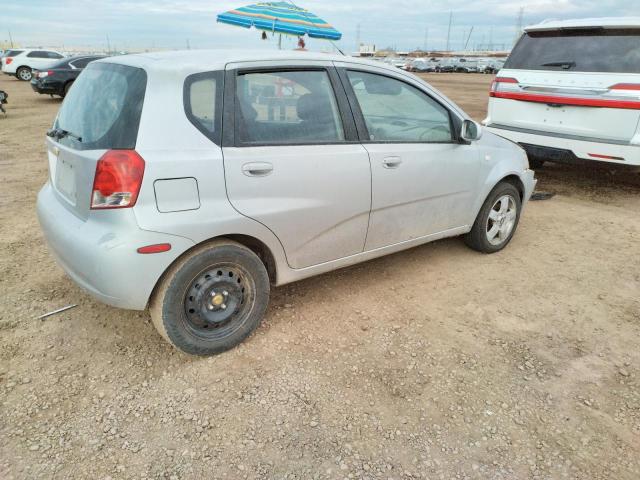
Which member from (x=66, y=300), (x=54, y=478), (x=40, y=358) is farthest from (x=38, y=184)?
(x=54, y=478)

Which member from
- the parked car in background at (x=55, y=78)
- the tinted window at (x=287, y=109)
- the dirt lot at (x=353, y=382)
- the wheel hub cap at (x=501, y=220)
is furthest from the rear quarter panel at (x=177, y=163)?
the parked car in background at (x=55, y=78)

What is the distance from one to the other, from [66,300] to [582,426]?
3283 mm

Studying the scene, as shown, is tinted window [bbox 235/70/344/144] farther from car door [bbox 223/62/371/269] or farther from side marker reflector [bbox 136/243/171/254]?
side marker reflector [bbox 136/243/171/254]

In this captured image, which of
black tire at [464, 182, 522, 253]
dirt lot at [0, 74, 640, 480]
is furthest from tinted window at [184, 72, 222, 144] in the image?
black tire at [464, 182, 522, 253]

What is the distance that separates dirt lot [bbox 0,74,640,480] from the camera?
2.13 m

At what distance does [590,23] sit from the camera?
533 centimetres

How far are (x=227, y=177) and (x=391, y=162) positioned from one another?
1.21 m

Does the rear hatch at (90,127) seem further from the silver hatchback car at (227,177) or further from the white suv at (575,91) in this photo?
the white suv at (575,91)

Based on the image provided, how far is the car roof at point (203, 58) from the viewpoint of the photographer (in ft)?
8.20

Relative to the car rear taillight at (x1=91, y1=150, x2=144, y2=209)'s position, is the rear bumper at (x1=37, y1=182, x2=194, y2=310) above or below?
below

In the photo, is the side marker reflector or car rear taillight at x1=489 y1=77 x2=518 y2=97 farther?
car rear taillight at x1=489 y1=77 x2=518 y2=97

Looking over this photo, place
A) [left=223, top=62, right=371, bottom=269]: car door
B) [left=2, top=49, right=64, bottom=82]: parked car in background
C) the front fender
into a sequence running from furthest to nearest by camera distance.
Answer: [left=2, top=49, right=64, bottom=82]: parked car in background → the front fender → [left=223, top=62, right=371, bottom=269]: car door

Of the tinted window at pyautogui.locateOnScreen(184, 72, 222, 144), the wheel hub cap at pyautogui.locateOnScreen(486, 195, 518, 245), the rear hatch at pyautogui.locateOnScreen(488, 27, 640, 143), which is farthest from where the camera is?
the rear hatch at pyautogui.locateOnScreen(488, 27, 640, 143)

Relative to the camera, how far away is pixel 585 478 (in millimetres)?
2059
